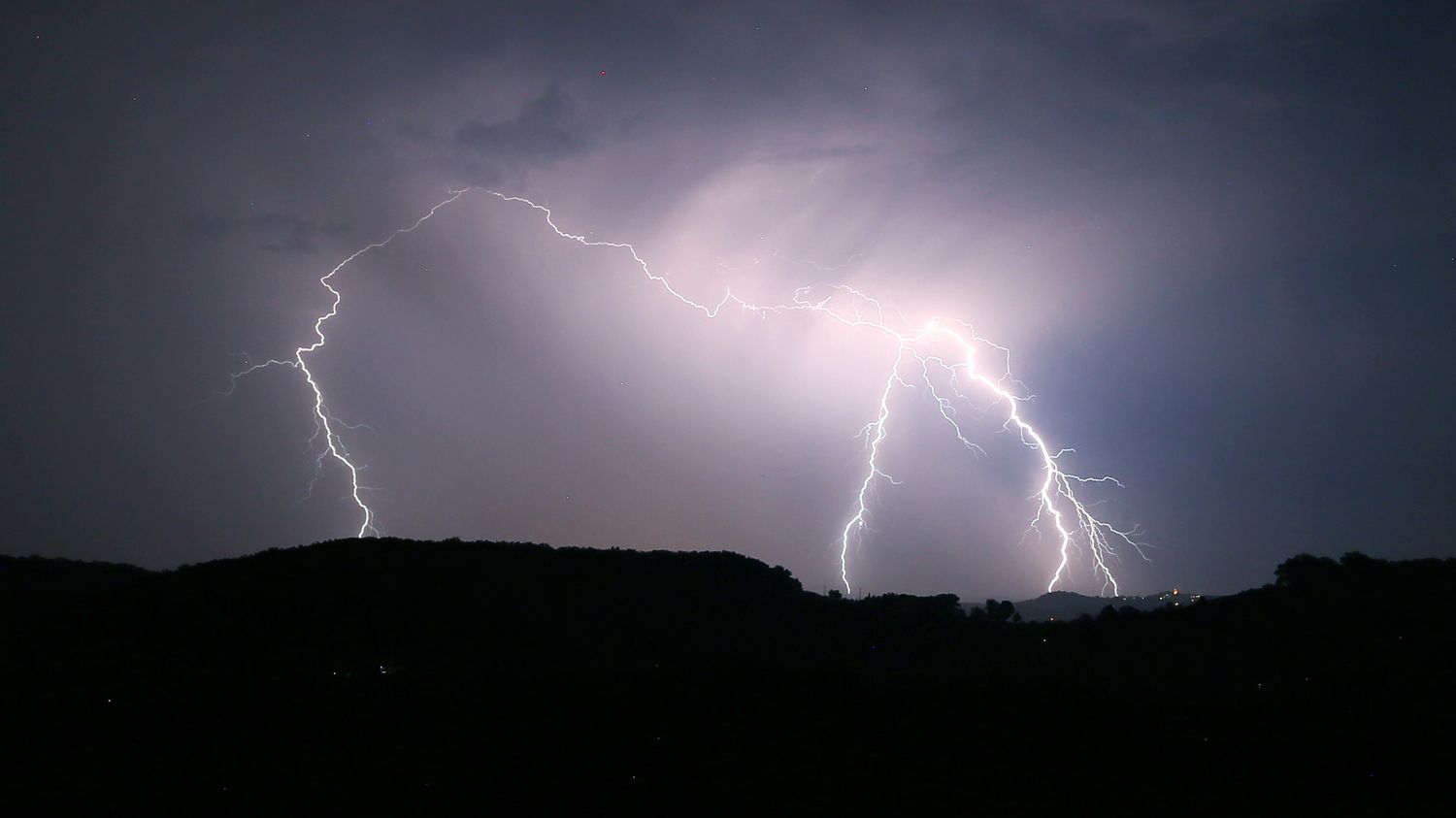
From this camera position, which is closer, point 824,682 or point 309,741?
point 309,741

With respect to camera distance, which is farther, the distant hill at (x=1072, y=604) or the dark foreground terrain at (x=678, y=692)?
the distant hill at (x=1072, y=604)

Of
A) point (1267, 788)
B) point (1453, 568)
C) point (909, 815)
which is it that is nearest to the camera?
point (909, 815)

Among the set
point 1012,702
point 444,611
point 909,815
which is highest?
point 444,611

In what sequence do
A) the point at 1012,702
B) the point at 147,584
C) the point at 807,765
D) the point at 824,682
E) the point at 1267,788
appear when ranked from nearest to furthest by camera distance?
the point at 1267,788
the point at 807,765
the point at 1012,702
the point at 824,682
the point at 147,584

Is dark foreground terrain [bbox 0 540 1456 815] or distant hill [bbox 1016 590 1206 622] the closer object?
dark foreground terrain [bbox 0 540 1456 815]

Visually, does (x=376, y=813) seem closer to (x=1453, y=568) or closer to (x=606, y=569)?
(x=606, y=569)

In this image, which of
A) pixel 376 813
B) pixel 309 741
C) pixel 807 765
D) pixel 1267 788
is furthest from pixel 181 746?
pixel 1267 788

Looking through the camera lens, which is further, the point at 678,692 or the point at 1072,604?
the point at 1072,604

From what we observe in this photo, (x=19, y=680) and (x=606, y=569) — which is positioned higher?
(x=606, y=569)
